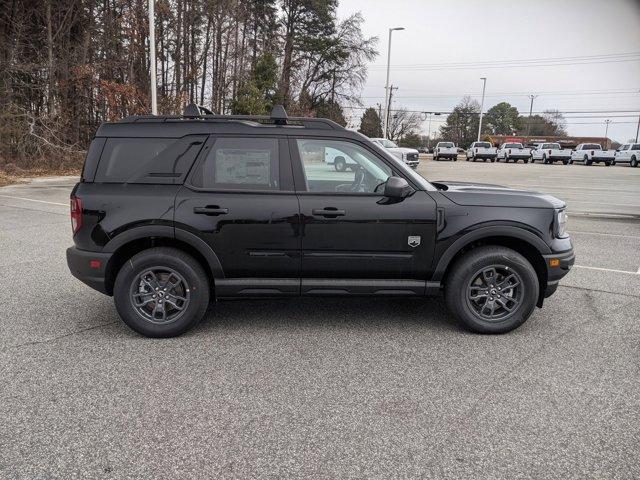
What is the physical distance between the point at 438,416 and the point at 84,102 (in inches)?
1008

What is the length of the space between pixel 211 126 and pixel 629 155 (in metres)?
44.8

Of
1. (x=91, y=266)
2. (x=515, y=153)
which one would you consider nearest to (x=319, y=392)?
(x=91, y=266)

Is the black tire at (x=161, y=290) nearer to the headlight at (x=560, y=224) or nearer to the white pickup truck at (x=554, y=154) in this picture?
the headlight at (x=560, y=224)

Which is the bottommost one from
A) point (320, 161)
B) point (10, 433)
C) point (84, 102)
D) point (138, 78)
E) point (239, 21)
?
point (10, 433)

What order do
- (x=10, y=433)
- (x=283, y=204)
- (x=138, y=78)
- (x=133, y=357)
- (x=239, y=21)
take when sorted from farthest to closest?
(x=239, y=21) → (x=138, y=78) → (x=283, y=204) → (x=133, y=357) → (x=10, y=433)

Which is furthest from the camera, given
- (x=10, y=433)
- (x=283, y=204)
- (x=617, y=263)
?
(x=617, y=263)

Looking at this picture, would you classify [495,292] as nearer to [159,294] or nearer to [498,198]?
[498,198]

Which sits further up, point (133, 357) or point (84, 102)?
point (84, 102)

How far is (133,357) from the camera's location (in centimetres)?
388

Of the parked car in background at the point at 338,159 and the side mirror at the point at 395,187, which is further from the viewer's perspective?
the parked car in background at the point at 338,159

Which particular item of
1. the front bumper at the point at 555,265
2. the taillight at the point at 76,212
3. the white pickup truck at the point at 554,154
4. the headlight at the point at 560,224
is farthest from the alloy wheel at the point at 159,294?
the white pickup truck at the point at 554,154

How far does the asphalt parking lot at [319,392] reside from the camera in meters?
2.61

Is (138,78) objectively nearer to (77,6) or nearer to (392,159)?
(77,6)

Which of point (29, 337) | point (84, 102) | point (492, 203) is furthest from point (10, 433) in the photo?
point (84, 102)
